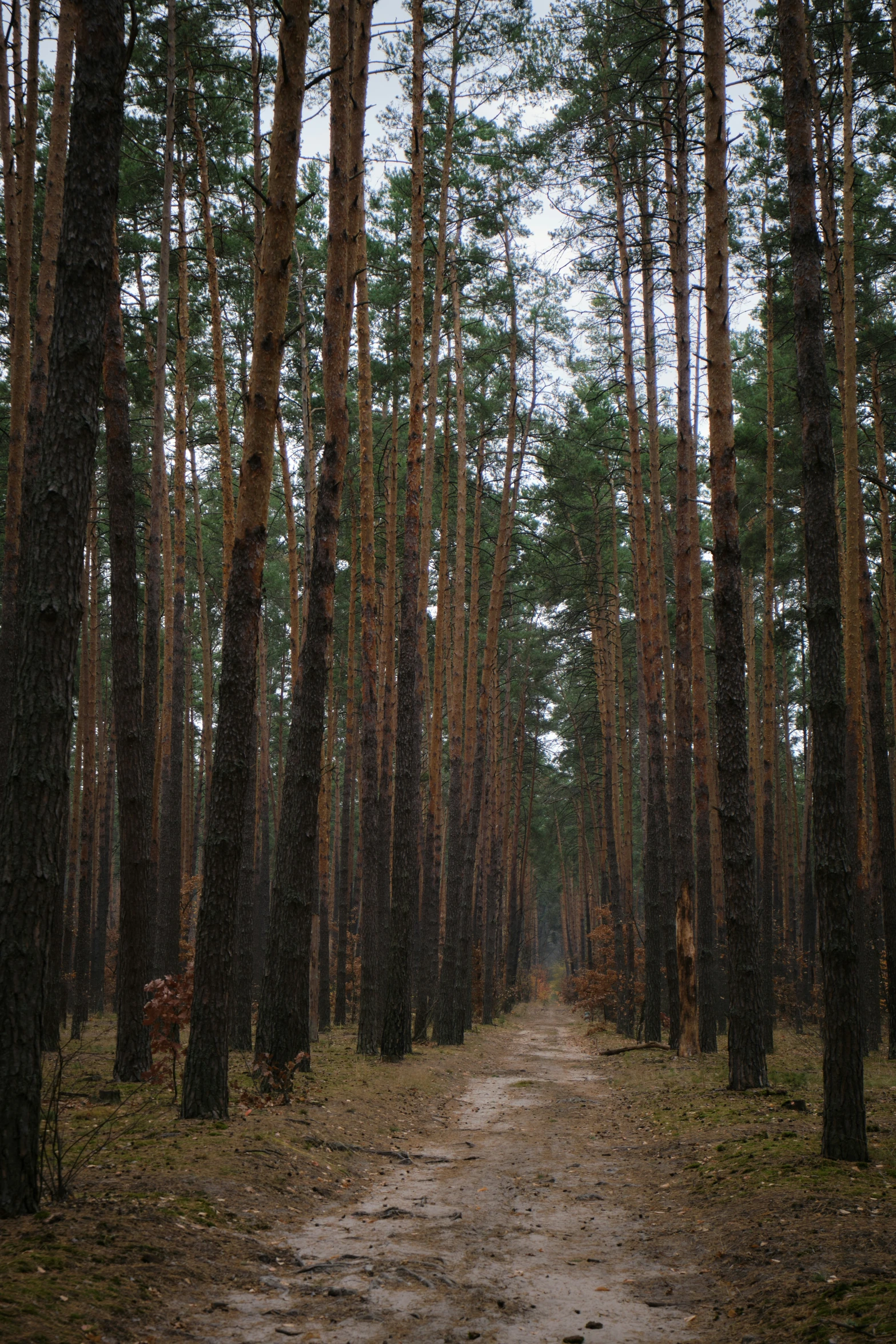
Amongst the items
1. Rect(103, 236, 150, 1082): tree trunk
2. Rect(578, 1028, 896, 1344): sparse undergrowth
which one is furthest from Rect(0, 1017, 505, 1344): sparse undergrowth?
Rect(578, 1028, 896, 1344): sparse undergrowth

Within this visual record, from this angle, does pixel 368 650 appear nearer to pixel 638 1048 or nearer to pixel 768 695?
pixel 638 1048

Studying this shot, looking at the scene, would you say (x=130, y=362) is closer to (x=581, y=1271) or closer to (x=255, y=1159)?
(x=255, y=1159)

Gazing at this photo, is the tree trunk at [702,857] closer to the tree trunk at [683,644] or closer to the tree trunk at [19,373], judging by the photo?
the tree trunk at [683,644]

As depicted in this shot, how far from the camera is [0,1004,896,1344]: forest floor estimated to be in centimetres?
362

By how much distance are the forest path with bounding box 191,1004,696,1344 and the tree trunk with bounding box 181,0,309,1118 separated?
66.9 inches

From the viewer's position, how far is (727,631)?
30.9 ft

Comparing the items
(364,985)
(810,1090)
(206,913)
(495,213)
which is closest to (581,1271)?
(206,913)

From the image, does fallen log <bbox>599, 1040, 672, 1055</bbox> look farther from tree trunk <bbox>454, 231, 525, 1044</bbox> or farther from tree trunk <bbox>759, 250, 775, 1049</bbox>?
tree trunk <bbox>454, 231, 525, 1044</bbox>

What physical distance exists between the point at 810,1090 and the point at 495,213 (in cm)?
Answer: 1520

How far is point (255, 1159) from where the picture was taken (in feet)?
19.5

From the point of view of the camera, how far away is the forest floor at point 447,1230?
11.9 feet

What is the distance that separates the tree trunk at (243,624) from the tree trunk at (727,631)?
4420 millimetres

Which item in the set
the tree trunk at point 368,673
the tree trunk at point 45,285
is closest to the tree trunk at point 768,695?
the tree trunk at point 368,673

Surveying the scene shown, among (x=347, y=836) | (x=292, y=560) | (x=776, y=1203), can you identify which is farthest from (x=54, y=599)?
(x=347, y=836)
